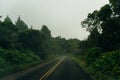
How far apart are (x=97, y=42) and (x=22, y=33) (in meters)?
27.1

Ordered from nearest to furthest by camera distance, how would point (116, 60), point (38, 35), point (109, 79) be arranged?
point (109, 79) < point (116, 60) < point (38, 35)

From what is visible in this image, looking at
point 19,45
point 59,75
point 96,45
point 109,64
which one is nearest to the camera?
point 59,75

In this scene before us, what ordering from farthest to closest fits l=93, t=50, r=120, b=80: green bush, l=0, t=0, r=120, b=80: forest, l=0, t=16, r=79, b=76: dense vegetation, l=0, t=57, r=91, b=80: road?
l=0, t=16, r=79, b=76: dense vegetation, l=0, t=0, r=120, b=80: forest, l=93, t=50, r=120, b=80: green bush, l=0, t=57, r=91, b=80: road

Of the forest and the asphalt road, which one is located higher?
the forest

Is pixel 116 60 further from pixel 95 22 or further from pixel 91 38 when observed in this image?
pixel 91 38

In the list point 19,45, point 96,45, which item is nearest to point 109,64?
point 96,45

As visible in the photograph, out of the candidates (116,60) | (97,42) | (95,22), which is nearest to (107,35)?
(97,42)

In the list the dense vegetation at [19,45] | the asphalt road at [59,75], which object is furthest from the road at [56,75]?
the dense vegetation at [19,45]

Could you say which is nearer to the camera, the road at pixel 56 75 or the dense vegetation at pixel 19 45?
the road at pixel 56 75

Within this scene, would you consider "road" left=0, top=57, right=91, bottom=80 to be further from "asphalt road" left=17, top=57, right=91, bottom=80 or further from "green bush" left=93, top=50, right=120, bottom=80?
"green bush" left=93, top=50, right=120, bottom=80

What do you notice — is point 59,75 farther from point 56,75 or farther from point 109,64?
point 109,64

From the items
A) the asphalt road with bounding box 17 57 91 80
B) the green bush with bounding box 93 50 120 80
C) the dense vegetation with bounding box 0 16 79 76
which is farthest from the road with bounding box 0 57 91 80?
the dense vegetation with bounding box 0 16 79 76

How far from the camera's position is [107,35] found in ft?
159

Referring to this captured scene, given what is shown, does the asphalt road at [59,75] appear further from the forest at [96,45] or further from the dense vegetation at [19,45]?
the dense vegetation at [19,45]
